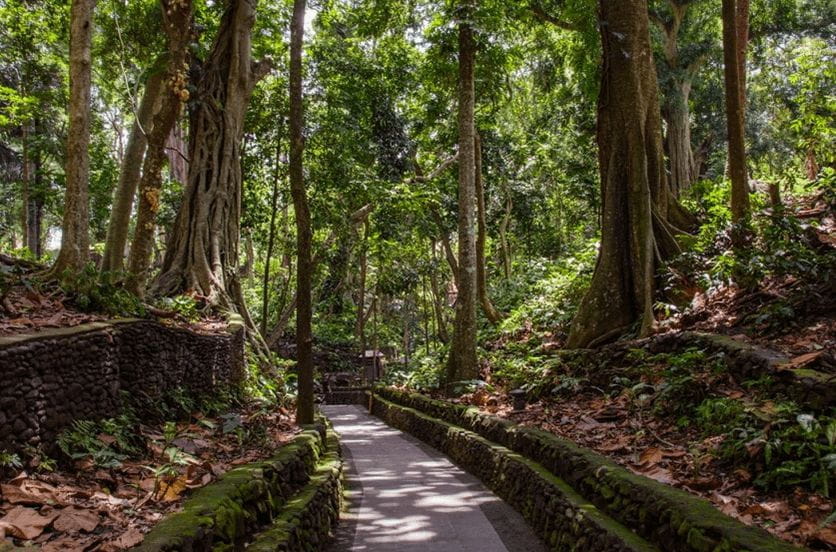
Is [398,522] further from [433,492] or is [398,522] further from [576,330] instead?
[576,330]

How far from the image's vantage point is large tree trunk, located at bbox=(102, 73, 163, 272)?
1157cm

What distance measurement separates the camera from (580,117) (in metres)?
19.2

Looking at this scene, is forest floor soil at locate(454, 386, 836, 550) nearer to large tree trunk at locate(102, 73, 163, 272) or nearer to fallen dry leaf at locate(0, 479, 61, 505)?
fallen dry leaf at locate(0, 479, 61, 505)

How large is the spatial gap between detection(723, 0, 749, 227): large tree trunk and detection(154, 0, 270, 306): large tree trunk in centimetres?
872

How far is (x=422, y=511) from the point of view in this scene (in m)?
7.62

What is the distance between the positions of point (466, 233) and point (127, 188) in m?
6.13

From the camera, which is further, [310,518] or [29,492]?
[310,518]

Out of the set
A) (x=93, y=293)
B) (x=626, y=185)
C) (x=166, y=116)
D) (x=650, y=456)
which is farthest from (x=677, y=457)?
(x=166, y=116)

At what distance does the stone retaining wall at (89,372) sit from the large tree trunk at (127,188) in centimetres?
284

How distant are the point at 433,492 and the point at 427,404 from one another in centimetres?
567

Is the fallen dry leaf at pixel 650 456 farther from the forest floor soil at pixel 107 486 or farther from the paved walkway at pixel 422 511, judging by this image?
the forest floor soil at pixel 107 486

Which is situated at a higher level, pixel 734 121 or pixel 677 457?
pixel 734 121

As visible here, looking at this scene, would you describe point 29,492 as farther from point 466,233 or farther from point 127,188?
point 466,233

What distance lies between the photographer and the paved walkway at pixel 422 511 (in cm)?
645
